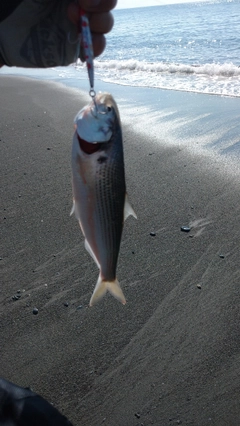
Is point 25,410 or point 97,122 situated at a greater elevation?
point 97,122

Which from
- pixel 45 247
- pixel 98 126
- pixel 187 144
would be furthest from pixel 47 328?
pixel 187 144

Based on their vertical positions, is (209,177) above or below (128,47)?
above

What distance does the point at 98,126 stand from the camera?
1.90 meters

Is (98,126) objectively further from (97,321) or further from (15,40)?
(97,321)

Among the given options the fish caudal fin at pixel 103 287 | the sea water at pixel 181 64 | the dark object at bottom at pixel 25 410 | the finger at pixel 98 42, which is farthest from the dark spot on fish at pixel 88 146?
the sea water at pixel 181 64

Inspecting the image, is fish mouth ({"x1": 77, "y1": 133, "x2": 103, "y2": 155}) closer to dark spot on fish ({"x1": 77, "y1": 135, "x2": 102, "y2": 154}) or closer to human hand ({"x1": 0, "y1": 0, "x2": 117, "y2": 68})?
dark spot on fish ({"x1": 77, "y1": 135, "x2": 102, "y2": 154})

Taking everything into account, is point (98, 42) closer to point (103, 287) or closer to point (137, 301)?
point (103, 287)

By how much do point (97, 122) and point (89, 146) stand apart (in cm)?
11

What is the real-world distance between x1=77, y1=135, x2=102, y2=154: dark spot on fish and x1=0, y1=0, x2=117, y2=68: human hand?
55 cm

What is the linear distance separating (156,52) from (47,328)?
20.2 meters

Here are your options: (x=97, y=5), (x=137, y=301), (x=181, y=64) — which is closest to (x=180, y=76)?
(x=181, y=64)

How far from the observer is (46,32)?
223 cm

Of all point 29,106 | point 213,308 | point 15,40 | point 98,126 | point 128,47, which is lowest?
point 128,47

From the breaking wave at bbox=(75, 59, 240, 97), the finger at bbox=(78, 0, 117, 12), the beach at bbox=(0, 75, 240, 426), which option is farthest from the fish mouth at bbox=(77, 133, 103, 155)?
the breaking wave at bbox=(75, 59, 240, 97)
